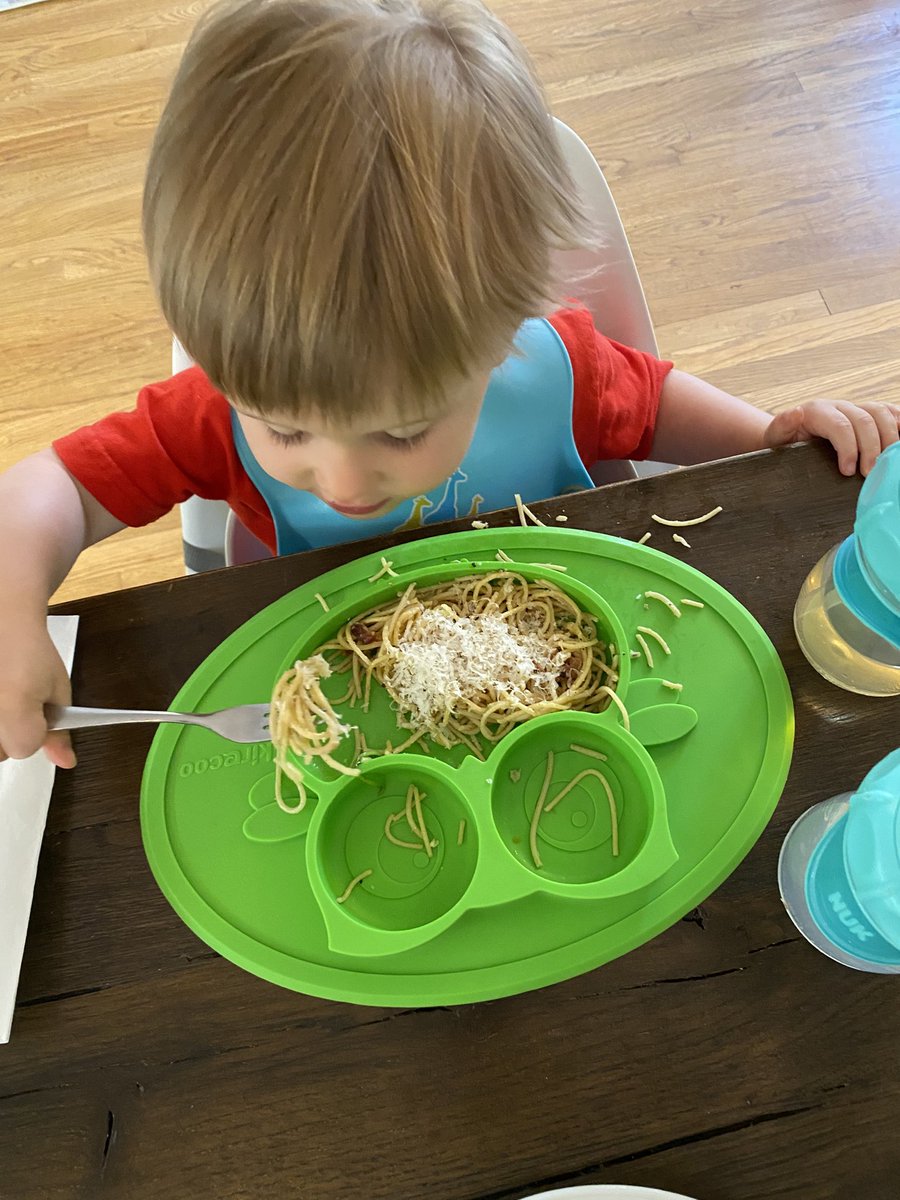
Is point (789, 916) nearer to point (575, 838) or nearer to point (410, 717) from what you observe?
point (575, 838)

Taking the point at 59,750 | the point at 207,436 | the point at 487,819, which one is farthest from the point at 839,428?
the point at 59,750

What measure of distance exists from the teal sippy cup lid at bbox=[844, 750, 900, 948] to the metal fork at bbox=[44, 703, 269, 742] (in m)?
0.41

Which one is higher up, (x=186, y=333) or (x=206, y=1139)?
(x=186, y=333)

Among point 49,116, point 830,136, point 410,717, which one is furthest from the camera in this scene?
point 49,116

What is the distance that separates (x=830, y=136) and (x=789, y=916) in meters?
1.81

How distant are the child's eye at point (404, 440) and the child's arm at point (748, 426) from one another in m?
0.31

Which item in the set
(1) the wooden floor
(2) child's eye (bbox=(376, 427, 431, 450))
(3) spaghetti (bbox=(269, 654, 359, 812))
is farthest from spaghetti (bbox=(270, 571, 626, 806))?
(1) the wooden floor

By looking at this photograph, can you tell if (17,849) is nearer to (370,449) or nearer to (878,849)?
(370,449)

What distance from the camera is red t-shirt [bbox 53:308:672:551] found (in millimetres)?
799

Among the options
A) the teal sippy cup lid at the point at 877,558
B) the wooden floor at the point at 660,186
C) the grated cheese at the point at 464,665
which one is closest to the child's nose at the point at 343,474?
the grated cheese at the point at 464,665

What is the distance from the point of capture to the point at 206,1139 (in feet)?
1.76

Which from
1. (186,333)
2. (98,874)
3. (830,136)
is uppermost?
(186,333)

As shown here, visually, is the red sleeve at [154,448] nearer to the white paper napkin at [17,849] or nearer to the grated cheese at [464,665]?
the white paper napkin at [17,849]

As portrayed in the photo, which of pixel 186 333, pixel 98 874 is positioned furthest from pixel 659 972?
pixel 186 333
